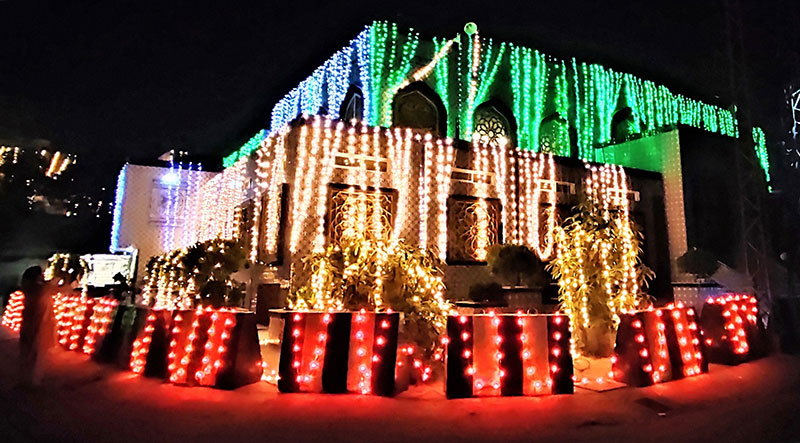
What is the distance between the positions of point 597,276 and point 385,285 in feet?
8.58

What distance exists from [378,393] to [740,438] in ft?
7.84

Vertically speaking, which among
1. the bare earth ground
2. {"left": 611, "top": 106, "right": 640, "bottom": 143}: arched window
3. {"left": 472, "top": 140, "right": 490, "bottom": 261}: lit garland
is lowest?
the bare earth ground

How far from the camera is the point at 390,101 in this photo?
978 cm

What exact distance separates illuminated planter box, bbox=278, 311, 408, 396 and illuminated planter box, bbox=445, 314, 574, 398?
0.49 meters

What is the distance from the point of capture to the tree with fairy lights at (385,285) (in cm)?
415

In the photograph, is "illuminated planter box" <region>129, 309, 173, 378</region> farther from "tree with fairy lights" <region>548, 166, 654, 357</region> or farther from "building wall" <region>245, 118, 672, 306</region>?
"tree with fairy lights" <region>548, 166, 654, 357</region>

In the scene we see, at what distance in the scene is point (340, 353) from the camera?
11.6ft

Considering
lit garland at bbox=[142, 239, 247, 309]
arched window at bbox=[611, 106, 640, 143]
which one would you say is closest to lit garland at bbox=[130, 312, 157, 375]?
lit garland at bbox=[142, 239, 247, 309]

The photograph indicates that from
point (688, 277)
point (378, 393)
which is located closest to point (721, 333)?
point (378, 393)

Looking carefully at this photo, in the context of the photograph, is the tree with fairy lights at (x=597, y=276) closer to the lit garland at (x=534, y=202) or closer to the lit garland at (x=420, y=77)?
the lit garland at (x=534, y=202)

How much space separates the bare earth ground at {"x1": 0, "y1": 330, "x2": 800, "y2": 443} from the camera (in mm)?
2711

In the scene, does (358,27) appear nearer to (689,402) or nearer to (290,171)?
(290,171)

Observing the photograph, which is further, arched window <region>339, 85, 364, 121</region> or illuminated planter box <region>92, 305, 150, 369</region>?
arched window <region>339, 85, 364, 121</region>

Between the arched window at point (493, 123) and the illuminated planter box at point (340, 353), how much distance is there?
8.12 m
